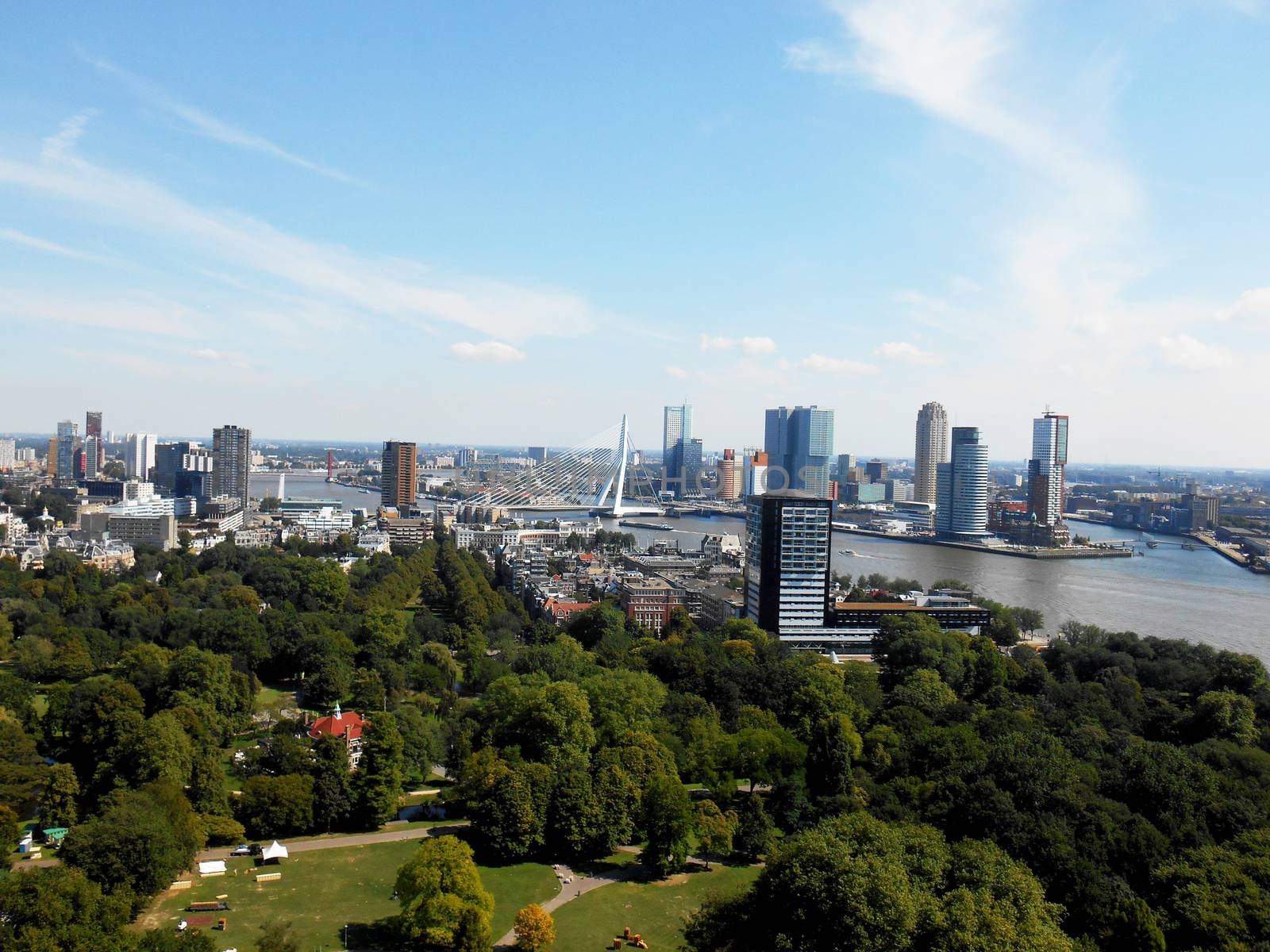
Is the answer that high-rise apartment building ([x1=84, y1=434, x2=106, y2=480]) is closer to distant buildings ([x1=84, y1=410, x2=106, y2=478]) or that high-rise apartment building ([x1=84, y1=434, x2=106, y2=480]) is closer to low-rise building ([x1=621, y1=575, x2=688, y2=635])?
distant buildings ([x1=84, y1=410, x2=106, y2=478])

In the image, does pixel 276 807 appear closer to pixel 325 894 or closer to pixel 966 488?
pixel 325 894

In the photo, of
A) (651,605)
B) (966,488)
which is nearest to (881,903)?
(651,605)

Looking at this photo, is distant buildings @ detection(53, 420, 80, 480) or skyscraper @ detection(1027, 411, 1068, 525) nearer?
skyscraper @ detection(1027, 411, 1068, 525)

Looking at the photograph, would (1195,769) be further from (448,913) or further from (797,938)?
(448,913)

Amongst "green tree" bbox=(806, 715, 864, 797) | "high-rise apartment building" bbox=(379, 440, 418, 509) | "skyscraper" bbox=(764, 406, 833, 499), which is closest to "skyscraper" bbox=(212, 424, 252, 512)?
"high-rise apartment building" bbox=(379, 440, 418, 509)

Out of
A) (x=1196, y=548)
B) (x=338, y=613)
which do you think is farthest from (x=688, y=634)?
(x=1196, y=548)

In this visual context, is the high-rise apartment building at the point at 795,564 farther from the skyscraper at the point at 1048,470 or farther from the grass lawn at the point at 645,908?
the skyscraper at the point at 1048,470

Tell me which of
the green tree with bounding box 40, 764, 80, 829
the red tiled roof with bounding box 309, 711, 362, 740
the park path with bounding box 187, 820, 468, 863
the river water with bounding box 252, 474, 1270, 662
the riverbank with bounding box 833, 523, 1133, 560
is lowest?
the park path with bounding box 187, 820, 468, 863
